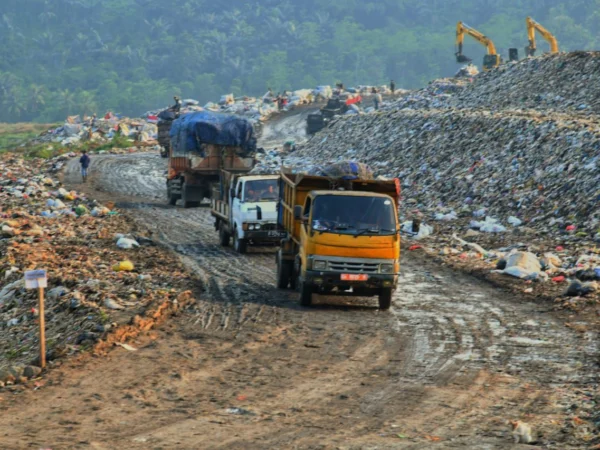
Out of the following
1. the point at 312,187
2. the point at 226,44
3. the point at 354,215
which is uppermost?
the point at 226,44

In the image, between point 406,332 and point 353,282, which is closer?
point 406,332

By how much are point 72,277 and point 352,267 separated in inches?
216

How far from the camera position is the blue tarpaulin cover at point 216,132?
3266cm

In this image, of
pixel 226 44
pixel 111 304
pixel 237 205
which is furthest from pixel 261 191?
pixel 226 44

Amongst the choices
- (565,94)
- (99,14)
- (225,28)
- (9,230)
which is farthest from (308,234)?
(99,14)

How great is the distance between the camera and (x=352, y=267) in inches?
642

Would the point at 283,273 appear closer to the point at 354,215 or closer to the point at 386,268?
the point at 354,215

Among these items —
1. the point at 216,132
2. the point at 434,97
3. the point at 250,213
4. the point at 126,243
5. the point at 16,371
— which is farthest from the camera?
the point at 434,97

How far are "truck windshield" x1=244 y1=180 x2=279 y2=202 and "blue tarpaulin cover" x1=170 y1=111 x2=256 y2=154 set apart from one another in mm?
9232

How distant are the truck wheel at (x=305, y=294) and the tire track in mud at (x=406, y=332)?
18 centimetres

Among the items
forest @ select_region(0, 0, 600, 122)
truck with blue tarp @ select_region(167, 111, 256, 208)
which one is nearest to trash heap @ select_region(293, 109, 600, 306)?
truck with blue tarp @ select_region(167, 111, 256, 208)

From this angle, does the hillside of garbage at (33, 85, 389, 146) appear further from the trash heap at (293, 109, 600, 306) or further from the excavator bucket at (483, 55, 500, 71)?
the trash heap at (293, 109, 600, 306)

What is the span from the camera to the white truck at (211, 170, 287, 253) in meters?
22.8

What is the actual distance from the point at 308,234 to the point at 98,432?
736 centimetres
